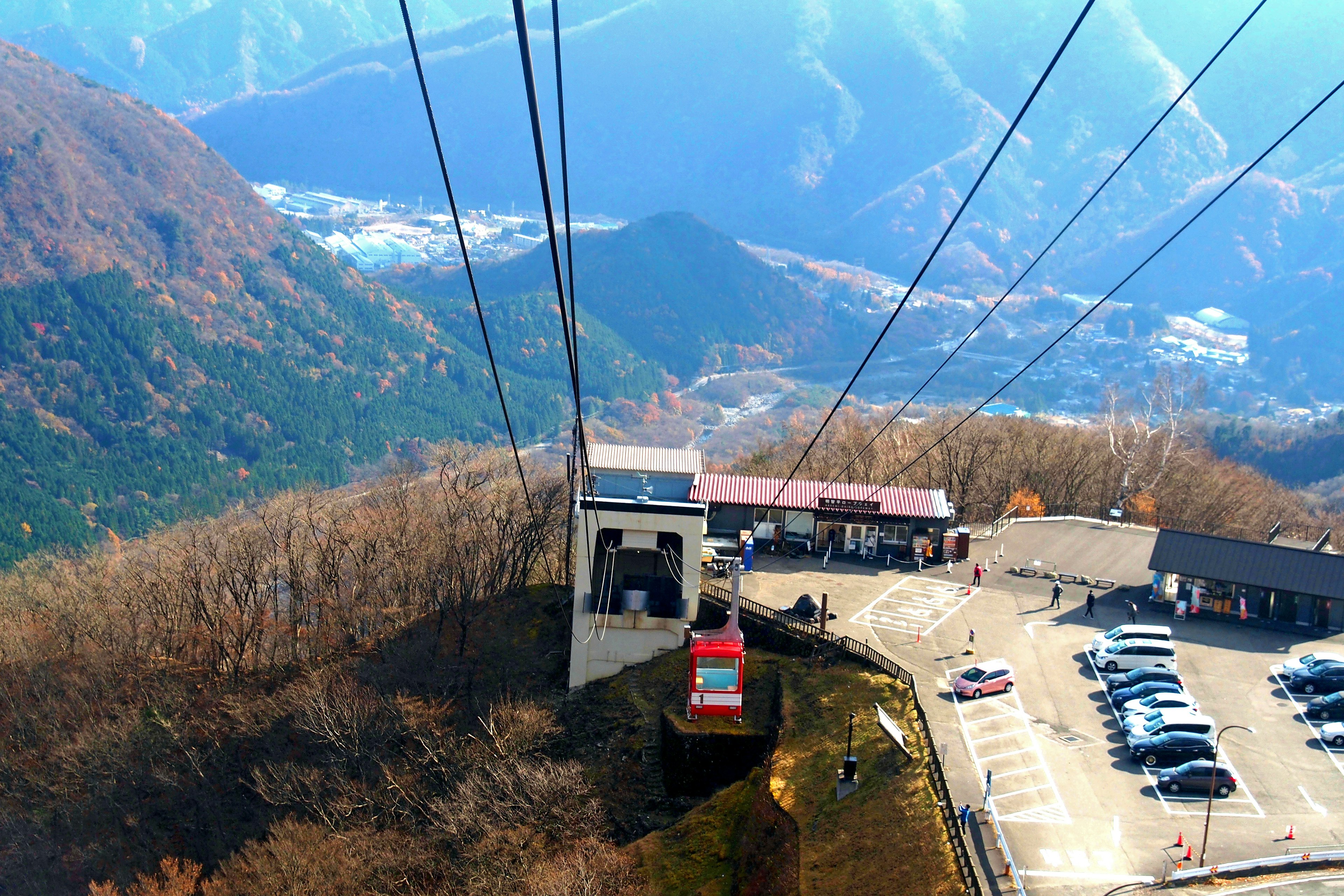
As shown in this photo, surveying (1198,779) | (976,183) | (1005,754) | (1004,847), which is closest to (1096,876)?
(1004,847)

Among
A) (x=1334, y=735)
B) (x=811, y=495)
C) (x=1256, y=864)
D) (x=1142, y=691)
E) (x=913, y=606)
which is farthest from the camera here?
(x=811, y=495)

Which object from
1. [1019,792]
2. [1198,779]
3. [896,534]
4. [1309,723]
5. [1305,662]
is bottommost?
[1019,792]

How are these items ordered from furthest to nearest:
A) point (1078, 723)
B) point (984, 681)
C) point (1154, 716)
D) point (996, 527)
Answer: point (996, 527), point (984, 681), point (1078, 723), point (1154, 716)

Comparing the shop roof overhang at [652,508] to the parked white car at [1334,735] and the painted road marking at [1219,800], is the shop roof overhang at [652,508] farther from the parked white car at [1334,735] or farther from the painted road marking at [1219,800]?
the parked white car at [1334,735]

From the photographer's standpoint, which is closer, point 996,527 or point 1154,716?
point 1154,716

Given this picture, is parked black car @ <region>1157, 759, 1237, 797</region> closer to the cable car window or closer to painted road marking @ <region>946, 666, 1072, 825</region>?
painted road marking @ <region>946, 666, 1072, 825</region>

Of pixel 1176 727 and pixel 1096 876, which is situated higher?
pixel 1176 727

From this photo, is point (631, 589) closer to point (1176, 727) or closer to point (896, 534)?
point (896, 534)
